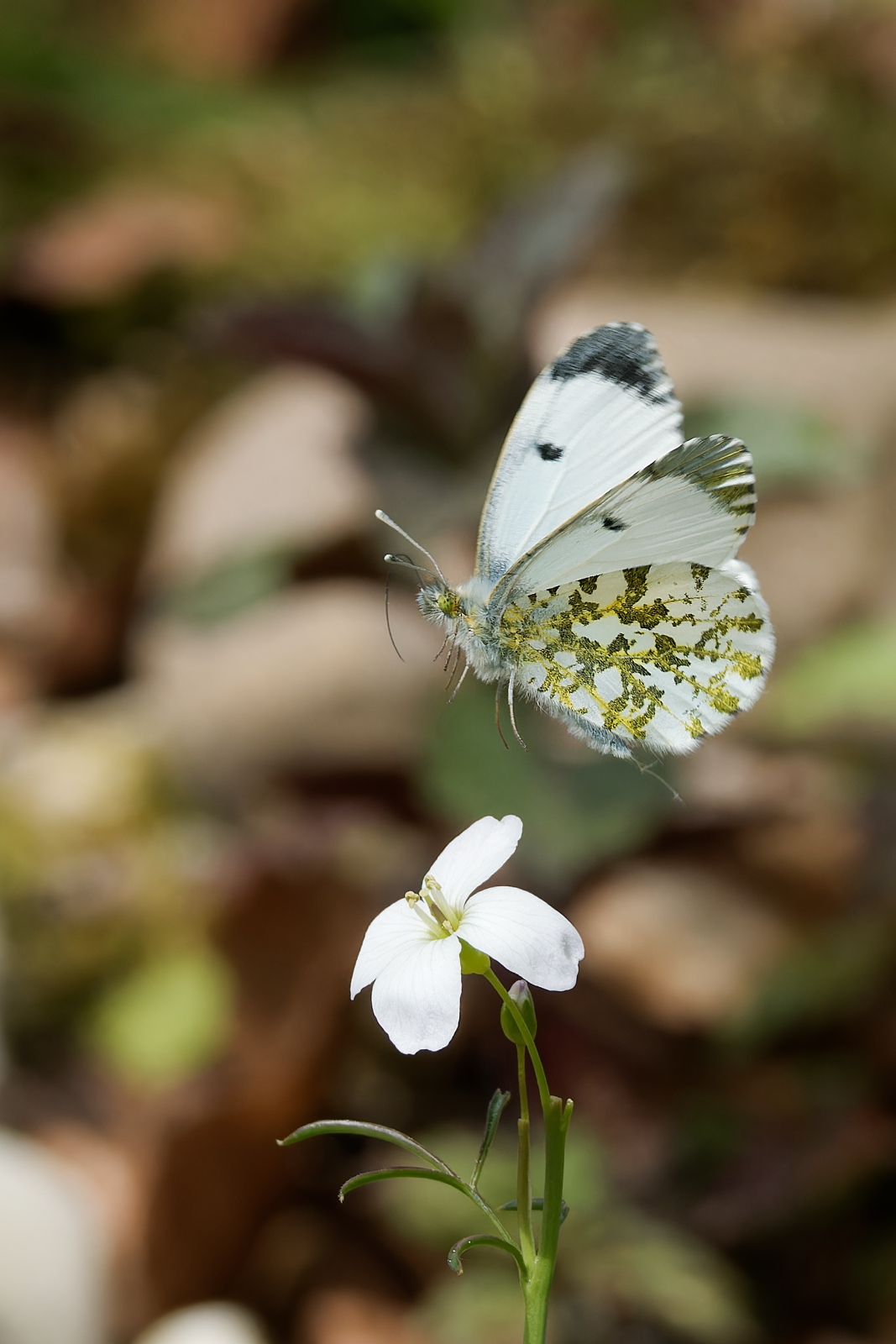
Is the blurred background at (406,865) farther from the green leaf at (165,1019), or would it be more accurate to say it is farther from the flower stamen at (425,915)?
the flower stamen at (425,915)

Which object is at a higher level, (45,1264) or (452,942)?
(45,1264)

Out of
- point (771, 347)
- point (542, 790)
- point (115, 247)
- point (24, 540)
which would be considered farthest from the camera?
point (115, 247)

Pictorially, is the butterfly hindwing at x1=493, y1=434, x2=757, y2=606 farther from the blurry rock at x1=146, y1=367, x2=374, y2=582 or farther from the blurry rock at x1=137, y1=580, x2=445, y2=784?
the blurry rock at x1=146, y1=367, x2=374, y2=582

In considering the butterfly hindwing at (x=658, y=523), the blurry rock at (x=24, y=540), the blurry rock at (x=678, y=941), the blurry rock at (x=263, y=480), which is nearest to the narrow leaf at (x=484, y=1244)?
the butterfly hindwing at (x=658, y=523)

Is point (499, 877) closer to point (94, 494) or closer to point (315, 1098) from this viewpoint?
point (315, 1098)

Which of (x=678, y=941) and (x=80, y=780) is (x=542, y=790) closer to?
(x=678, y=941)

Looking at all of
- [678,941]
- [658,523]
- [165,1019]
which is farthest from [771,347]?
[658,523]
